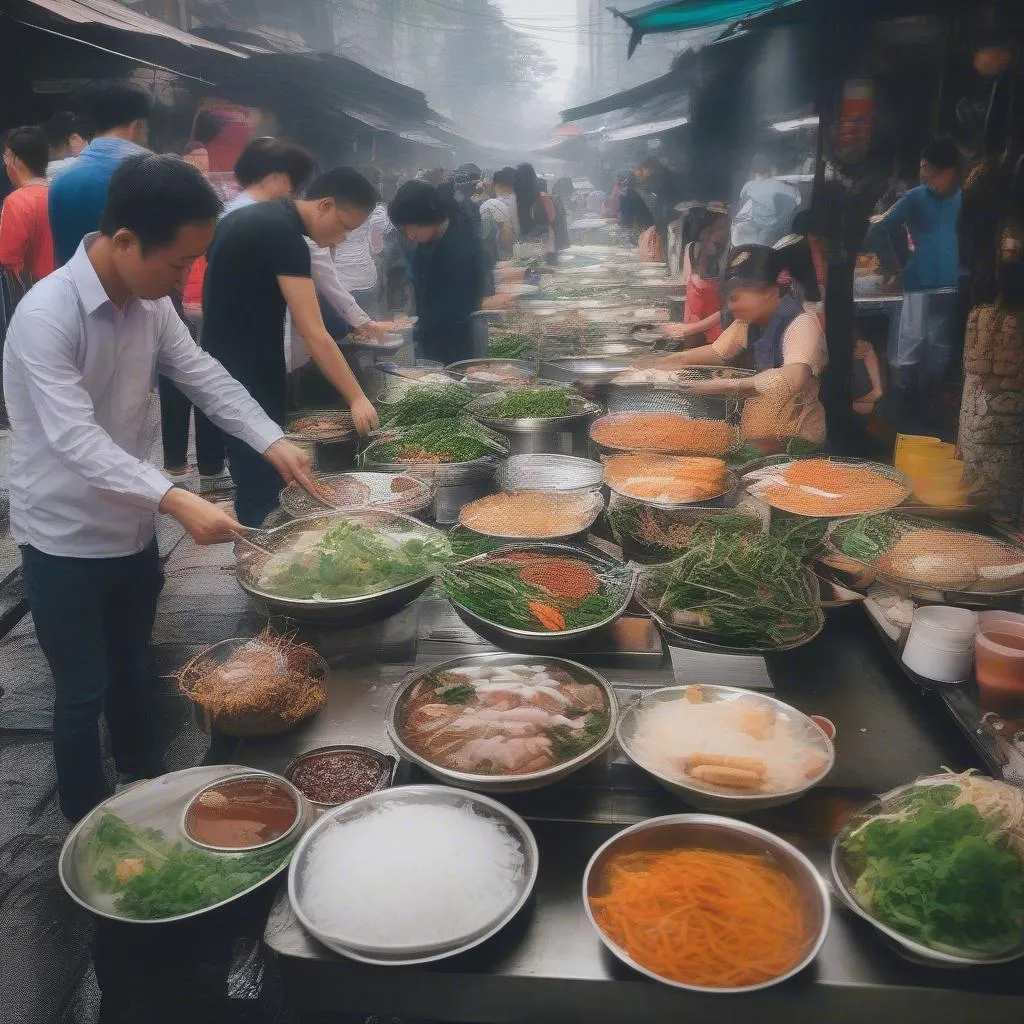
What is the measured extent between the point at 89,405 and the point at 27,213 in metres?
4.68

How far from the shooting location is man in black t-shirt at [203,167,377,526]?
414cm

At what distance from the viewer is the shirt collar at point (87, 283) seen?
7.98 ft

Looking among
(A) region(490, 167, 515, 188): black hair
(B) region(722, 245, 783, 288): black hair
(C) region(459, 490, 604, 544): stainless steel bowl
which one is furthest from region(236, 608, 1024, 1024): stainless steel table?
(A) region(490, 167, 515, 188): black hair

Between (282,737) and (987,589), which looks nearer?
(282,737)

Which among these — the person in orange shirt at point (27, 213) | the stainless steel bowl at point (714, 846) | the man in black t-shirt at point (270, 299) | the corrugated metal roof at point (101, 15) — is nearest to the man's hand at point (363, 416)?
the man in black t-shirt at point (270, 299)

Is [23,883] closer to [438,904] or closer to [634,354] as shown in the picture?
[438,904]

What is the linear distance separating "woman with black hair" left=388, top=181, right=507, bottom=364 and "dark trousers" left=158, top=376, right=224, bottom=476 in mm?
1895

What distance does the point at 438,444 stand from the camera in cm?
404

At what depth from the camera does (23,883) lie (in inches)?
119

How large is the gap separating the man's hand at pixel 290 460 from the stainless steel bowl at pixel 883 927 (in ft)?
6.81

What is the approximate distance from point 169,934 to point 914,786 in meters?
1.66

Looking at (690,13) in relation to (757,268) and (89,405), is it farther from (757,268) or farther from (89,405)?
(89,405)

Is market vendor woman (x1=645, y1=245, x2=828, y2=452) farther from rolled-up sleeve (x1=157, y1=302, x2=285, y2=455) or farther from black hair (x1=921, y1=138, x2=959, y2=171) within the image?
rolled-up sleeve (x1=157, y1=302, x2=285, y2=455)

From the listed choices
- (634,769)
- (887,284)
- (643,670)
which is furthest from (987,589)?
(887,284)
